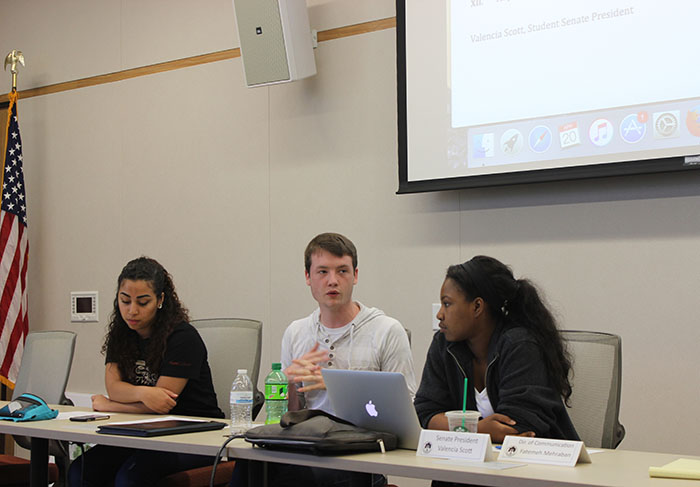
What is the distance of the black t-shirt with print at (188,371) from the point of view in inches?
118

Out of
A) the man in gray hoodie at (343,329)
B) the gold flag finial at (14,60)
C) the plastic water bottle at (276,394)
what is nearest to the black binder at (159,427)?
the plastic water bottle at (276,394)

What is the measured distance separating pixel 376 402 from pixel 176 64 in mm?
3326

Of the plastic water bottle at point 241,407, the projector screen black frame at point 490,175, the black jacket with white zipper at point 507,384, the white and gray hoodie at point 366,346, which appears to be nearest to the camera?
the black jacket with white zipper at point 507,384

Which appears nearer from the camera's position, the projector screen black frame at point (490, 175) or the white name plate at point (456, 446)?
the white name plate at point (456, 446)

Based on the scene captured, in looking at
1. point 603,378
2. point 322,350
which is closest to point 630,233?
point 603,378

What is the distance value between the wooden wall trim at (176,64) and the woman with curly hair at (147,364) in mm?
1711

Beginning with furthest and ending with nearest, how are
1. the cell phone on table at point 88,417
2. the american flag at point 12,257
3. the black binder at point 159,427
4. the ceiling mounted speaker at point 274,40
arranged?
1. the american flag at point 12,257
2. the ceiling mounted speaker at point 274,40
3. the cell phone on table at point 88,417
4. the black binder at point 159,427

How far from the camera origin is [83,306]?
16.7 ft

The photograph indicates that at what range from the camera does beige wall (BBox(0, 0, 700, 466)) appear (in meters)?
3.38

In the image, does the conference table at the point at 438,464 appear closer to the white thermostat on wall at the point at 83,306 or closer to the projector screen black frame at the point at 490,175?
the projector screen black frame at the point at 490,175

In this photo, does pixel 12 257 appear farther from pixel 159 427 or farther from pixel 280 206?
pixel 159 427

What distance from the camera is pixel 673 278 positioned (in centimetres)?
332

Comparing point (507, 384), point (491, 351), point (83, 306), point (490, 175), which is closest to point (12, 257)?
point (83, 306)

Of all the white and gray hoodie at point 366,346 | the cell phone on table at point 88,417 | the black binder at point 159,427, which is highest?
the white and gray hoodie at point 366,346
